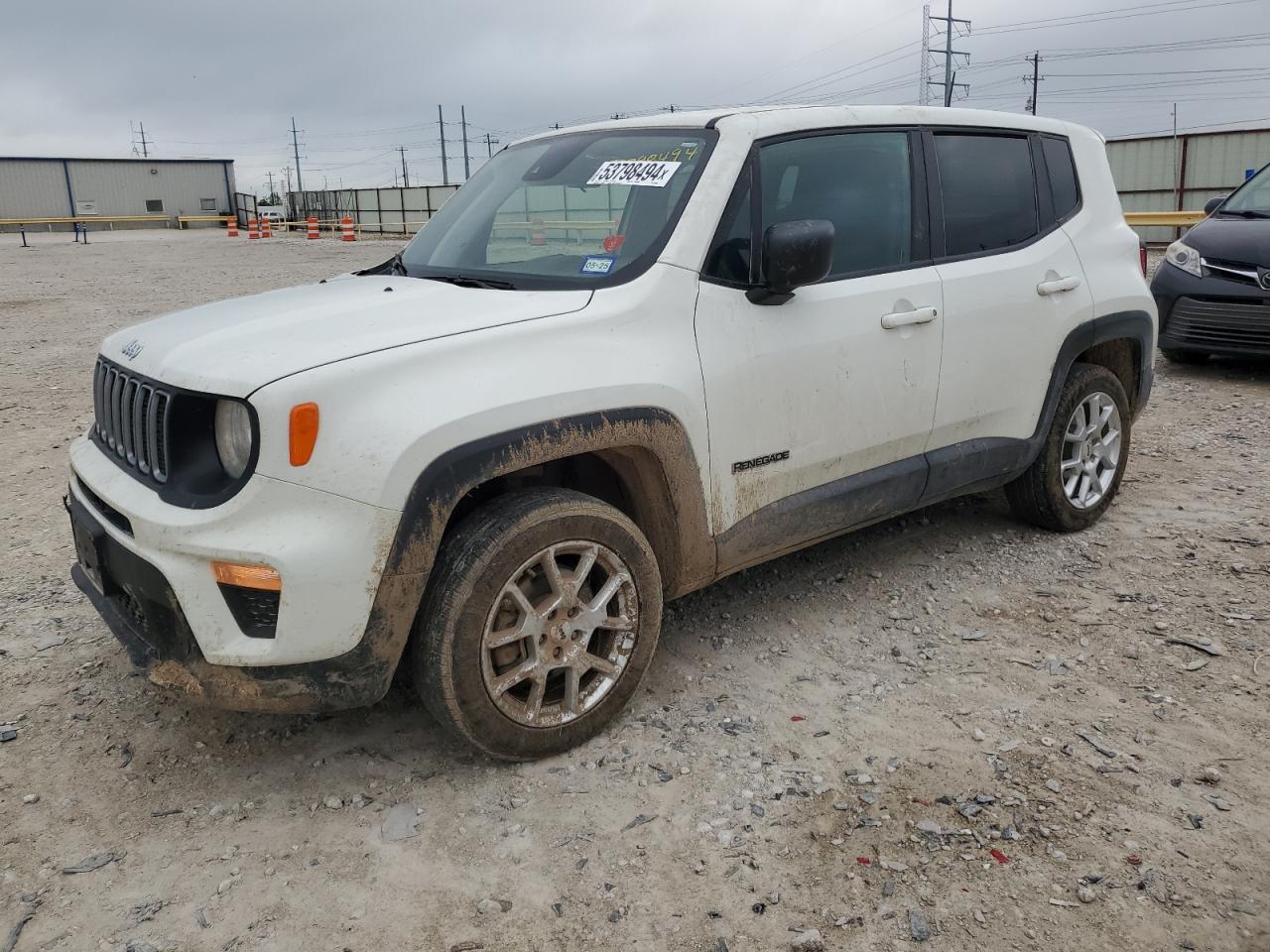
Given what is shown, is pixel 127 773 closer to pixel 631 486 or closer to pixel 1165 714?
pixel 631 486

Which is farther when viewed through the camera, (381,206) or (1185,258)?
(381,206)

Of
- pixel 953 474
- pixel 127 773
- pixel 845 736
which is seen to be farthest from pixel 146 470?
pixel 953 474

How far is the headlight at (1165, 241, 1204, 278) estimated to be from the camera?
8289 mm

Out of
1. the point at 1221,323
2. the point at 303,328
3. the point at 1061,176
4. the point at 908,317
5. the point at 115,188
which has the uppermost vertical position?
the point at 115,188

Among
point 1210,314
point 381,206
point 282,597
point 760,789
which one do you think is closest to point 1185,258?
point 1210,314

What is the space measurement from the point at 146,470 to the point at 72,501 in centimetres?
65

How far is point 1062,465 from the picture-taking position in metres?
4.79

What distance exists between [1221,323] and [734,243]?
640cm

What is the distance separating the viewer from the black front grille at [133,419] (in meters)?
2.85

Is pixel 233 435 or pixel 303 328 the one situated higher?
pixel 303 328

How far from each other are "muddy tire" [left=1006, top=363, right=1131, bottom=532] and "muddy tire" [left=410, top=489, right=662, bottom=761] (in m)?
2.33

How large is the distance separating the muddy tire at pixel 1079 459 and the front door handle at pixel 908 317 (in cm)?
110

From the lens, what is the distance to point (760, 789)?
2994 mm

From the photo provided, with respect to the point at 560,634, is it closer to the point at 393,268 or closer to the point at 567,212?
the point at 567,212
